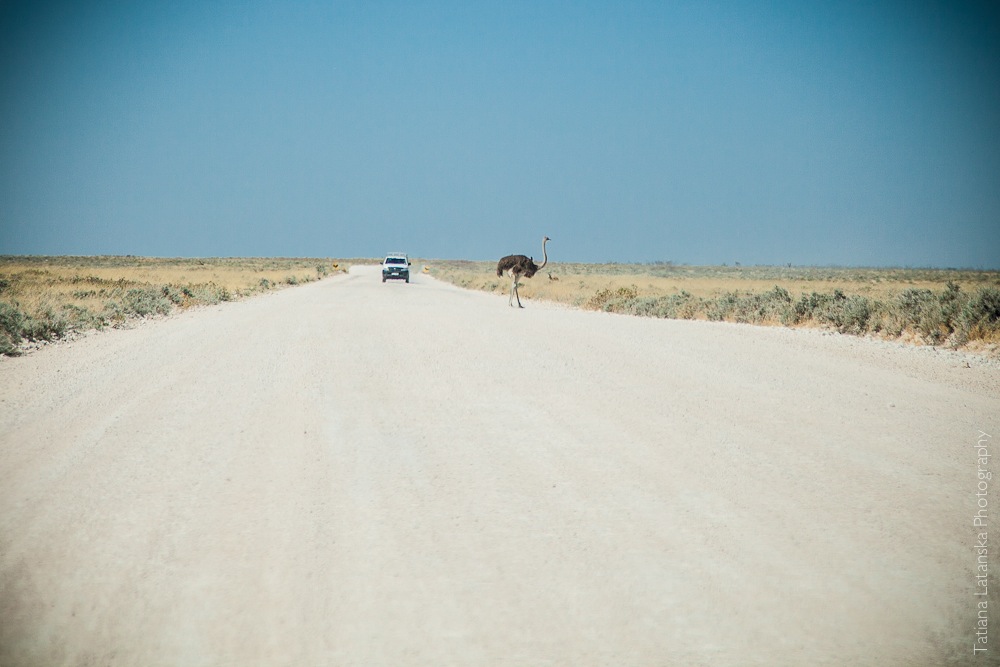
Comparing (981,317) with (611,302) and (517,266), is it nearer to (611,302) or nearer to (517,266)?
(611,302)

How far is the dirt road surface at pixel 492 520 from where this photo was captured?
3.43 m

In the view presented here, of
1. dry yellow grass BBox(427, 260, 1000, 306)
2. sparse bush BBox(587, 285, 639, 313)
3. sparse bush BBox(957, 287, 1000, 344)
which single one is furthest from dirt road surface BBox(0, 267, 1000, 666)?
sparse bush BBox(587, 285, 639, 313)

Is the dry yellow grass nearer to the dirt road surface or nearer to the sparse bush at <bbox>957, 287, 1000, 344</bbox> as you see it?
the sparse bush at <bbox>957, 287, 1000, 344</bbox>

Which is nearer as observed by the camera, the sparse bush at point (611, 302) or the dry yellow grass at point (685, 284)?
the sparse bush at point (611, 302)

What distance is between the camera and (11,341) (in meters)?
12.9

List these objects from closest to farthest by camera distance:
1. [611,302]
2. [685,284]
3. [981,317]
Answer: [981,317], [611,302], [685,284]

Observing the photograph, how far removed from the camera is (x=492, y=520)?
15.2 ft

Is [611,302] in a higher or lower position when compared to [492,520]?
higher

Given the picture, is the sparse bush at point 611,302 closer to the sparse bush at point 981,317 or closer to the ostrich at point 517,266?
the ostrich at point 517,266

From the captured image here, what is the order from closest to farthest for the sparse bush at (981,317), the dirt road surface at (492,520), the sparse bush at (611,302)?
the dirt road surface at (492,520)
the sparse bush at (981,317)
the sparse bush at (611,302)

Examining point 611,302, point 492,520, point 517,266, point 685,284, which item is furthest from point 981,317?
point 685,284

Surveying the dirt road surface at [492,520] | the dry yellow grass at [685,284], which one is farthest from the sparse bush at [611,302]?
the dirt road surface at [492,520]

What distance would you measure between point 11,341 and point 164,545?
10.9 metres

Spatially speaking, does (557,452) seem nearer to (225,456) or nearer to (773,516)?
(773,516)
